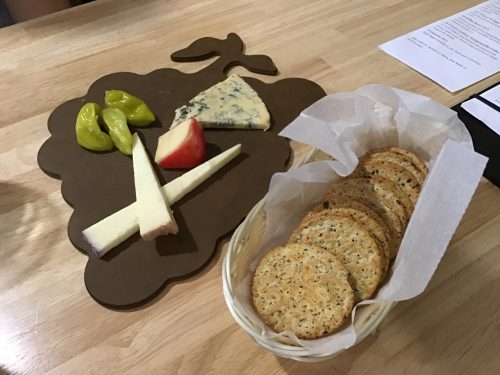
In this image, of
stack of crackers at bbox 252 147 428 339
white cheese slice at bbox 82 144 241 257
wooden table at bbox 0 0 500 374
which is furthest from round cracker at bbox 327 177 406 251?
white cheese slice at bbox 82 144 241 257

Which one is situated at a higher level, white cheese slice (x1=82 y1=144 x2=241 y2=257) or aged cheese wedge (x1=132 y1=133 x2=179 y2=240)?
aged cheese wedge (x1=132 y1=133 x2=179 y2=240)

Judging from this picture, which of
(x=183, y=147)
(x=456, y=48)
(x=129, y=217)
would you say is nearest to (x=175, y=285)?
(x=129, y=217)

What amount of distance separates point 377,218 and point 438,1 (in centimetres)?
91

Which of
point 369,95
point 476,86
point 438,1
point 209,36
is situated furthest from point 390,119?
point 438,1

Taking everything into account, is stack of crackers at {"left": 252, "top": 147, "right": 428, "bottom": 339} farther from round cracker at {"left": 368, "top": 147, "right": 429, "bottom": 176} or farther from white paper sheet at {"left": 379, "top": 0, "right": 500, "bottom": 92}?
white paper sheet at {"left": 379, "top": 0, "right": 500, "bottom": 92}

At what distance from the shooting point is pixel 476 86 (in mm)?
1057

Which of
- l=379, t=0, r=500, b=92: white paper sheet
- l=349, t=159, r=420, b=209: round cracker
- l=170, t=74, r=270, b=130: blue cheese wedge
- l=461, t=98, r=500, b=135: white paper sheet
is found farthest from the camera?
l=379, t=0, r=500, b=92: white paper sheet

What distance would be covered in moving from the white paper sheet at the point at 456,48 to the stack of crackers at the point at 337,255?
18.4 inches

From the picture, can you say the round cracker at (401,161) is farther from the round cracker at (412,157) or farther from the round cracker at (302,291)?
the round cracker at (302,291)

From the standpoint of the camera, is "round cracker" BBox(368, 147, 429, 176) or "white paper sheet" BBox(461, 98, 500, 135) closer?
"round cracker" BBox(368, 147, 429, 176)

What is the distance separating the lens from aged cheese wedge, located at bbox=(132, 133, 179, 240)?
2.54ft

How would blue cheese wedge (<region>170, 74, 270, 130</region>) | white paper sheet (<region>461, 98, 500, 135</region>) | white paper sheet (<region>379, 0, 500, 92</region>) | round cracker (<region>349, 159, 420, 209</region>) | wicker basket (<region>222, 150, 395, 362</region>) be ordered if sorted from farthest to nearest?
white paper sheet (<region>379, 0, 500, 92</region>) < blue cheese wedge (<region>170, 74, 270, 130</region>) < white paper sheet (<region>461, 98, 500, 135</region>) < round cracker (<region>349, 159, 420, 209</region>) < wicker basket (<region>222, 150, 395, 362</region>)

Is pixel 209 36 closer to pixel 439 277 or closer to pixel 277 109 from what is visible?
pixel 277 109

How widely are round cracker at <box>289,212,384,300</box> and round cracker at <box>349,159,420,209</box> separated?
0.33 ft
